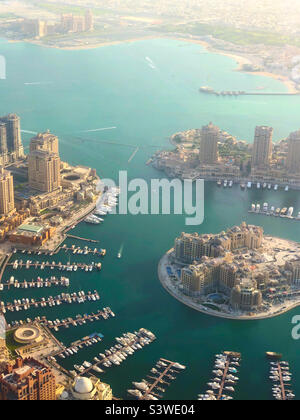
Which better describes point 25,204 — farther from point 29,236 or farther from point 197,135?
point 197,135

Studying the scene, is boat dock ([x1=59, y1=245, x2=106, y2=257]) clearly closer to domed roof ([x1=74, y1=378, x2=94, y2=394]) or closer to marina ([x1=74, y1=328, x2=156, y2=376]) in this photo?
marina ([x1=74, y1=328, x2=156, y2=376])

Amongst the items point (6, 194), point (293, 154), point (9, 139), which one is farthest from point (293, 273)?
point (9, 139)

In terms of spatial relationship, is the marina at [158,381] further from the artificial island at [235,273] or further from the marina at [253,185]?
the marina at [253,185]

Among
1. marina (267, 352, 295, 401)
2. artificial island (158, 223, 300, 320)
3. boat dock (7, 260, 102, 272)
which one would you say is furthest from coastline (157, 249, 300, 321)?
boat dock (7, 260, 102, 272)

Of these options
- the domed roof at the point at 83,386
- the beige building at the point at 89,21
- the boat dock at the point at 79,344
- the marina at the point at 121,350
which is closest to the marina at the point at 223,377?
the marina at the point at 121,350

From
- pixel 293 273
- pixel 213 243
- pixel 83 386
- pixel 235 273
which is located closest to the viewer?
pixel 83 386

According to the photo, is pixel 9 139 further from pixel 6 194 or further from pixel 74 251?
pixel 74 251
